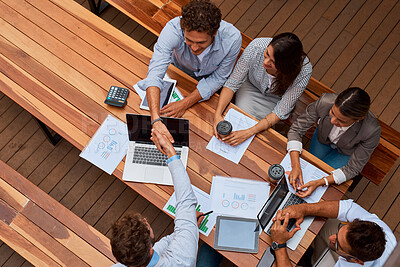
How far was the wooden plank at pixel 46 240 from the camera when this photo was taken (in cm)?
215

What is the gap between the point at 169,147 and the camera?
207 cm

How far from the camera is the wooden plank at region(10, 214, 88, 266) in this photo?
2154mm

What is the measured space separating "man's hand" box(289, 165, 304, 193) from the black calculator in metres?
1.06

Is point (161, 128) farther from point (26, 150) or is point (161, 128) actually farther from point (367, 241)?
point (26, 150)

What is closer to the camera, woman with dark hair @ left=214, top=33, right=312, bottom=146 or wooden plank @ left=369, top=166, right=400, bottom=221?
woman with dark hair @ left=214, top=33, right=312, bottom=146

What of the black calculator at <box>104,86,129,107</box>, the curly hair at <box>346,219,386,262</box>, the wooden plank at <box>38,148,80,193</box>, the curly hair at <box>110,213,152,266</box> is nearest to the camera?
the curly hair at <box>110,213,152,266</box>

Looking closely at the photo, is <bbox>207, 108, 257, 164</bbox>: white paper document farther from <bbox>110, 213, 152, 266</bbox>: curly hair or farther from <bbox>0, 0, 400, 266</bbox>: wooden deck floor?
<bbox>0, 0, 400, 266</bbox>: wooden deck floor

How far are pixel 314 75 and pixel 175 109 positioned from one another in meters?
1.56

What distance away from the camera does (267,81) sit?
8.29 feet

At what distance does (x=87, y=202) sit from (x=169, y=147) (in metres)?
1.21

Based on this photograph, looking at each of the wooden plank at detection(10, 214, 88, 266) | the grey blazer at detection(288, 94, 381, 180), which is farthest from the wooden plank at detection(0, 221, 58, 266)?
the grey blazer at detection(288, 94, 381, 180)

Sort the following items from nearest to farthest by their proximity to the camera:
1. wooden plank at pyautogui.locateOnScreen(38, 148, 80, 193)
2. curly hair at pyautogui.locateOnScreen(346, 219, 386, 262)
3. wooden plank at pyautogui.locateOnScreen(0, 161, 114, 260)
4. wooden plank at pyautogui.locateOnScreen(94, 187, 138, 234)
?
curly hair at pyautogui.locateOnScreen(346, 219, 386, 262) < wooden plank at pyautogui.locateOnScreen(0, 161, 114, 260) < wooden plank at pyautogui.locateOnScreen(94, 187, 138, 234) < wooden plank at pyautogui.locateOnScreen(38, 148, 80, 193)

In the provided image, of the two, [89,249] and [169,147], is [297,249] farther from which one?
[89,249]

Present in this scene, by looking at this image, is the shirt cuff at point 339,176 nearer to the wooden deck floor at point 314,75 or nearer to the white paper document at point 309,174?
the white paper document at point 309,174
